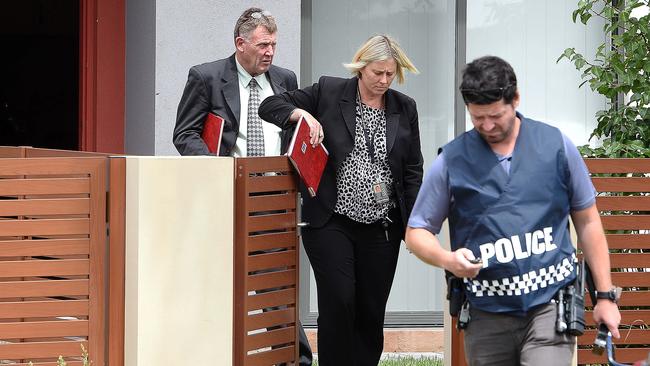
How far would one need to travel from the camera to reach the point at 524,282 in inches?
182

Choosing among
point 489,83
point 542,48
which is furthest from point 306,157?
point 542,48

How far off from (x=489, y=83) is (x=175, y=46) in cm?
446

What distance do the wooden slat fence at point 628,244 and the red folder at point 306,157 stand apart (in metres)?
1.46

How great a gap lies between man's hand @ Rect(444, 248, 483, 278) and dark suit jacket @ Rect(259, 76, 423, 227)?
1.93 meters

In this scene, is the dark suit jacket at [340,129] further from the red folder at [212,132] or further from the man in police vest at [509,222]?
the man in police vest at [509,222]

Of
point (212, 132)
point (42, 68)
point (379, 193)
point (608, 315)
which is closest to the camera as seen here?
point (608, 315)

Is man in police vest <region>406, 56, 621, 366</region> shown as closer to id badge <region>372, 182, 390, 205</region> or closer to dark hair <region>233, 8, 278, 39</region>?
id badge <region>372, 182, 390, 205</region>

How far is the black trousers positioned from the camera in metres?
6.46

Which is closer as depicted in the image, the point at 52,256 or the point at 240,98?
the point at 52,256

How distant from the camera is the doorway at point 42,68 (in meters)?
14.2

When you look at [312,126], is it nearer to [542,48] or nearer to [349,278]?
[349,278]

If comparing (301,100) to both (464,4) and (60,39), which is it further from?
(60,39)

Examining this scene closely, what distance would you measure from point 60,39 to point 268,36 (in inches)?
345

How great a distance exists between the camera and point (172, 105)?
8.74 m
